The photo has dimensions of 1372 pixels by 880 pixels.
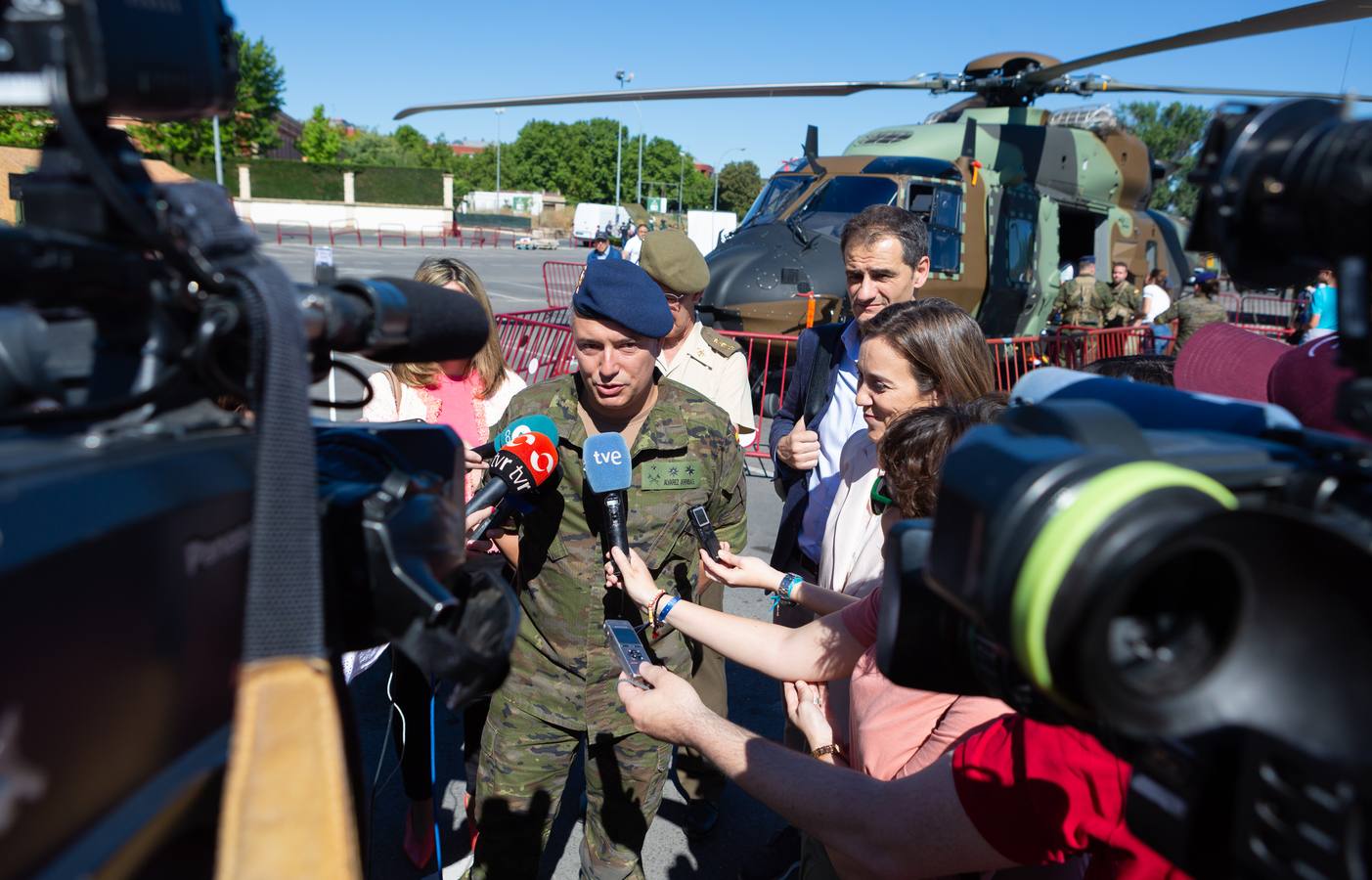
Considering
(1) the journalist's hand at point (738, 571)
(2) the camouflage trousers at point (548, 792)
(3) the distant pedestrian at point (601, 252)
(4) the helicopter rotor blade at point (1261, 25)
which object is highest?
(4) the helicopter rotor blade at point (1261, 25)

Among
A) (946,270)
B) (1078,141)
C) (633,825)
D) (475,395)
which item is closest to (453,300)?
(633,825)

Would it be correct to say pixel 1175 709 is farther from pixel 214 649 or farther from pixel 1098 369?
pixel 1098 369

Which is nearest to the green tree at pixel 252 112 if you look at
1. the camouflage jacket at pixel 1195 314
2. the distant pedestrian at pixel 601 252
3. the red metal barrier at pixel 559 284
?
the red metal barrier at pixel 559 284

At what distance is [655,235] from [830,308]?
185 inches

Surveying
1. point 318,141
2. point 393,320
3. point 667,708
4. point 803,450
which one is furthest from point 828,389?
point 318,141

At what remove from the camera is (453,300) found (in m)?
1.16

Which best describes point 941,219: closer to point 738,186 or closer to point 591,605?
point 591,605

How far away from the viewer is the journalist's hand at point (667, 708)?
6.42ft

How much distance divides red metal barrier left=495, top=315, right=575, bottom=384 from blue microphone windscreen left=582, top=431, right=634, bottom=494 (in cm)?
505

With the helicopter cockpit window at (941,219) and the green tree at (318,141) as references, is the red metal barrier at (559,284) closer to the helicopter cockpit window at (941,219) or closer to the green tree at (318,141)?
the helicopter cockpit window at (941,219)

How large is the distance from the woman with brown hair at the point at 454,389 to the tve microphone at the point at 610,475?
3.12ft

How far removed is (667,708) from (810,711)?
49 centimetres

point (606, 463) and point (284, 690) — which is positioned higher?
point (284, 690)

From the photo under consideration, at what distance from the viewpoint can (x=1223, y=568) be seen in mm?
791
